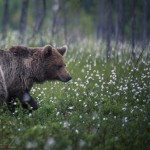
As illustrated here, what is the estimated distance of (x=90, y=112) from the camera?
8.67 metres

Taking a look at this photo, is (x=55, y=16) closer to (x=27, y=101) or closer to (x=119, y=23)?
(x=119, y=23)

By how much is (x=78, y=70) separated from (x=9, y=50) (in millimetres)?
3833

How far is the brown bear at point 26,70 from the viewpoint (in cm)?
815

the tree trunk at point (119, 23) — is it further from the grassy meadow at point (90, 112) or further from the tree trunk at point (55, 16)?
the grassy meadow at point (90, 112)

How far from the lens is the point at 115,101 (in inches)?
365

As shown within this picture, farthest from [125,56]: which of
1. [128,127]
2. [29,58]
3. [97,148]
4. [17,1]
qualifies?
[17,1]

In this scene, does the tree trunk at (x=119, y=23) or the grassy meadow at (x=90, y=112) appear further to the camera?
the tree trunk at (x=119, y=23)

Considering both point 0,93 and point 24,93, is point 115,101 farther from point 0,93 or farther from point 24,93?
point 0,93

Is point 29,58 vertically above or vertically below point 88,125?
above

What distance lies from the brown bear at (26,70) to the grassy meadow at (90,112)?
12.9 inches

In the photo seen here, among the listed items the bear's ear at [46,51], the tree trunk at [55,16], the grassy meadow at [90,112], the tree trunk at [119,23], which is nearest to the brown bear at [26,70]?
the bear's ear at [46,51]

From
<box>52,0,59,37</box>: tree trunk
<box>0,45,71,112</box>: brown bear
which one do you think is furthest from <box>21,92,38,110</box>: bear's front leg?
<box>52,0,59,37</box>: tree trunk

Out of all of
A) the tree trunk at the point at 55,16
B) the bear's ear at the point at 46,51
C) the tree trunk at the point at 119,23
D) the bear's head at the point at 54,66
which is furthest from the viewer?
the tree trunk at the point at 119,23

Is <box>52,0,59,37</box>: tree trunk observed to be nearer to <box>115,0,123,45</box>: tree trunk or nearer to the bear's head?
<box>115,0,123,45</box>: tree trunk
